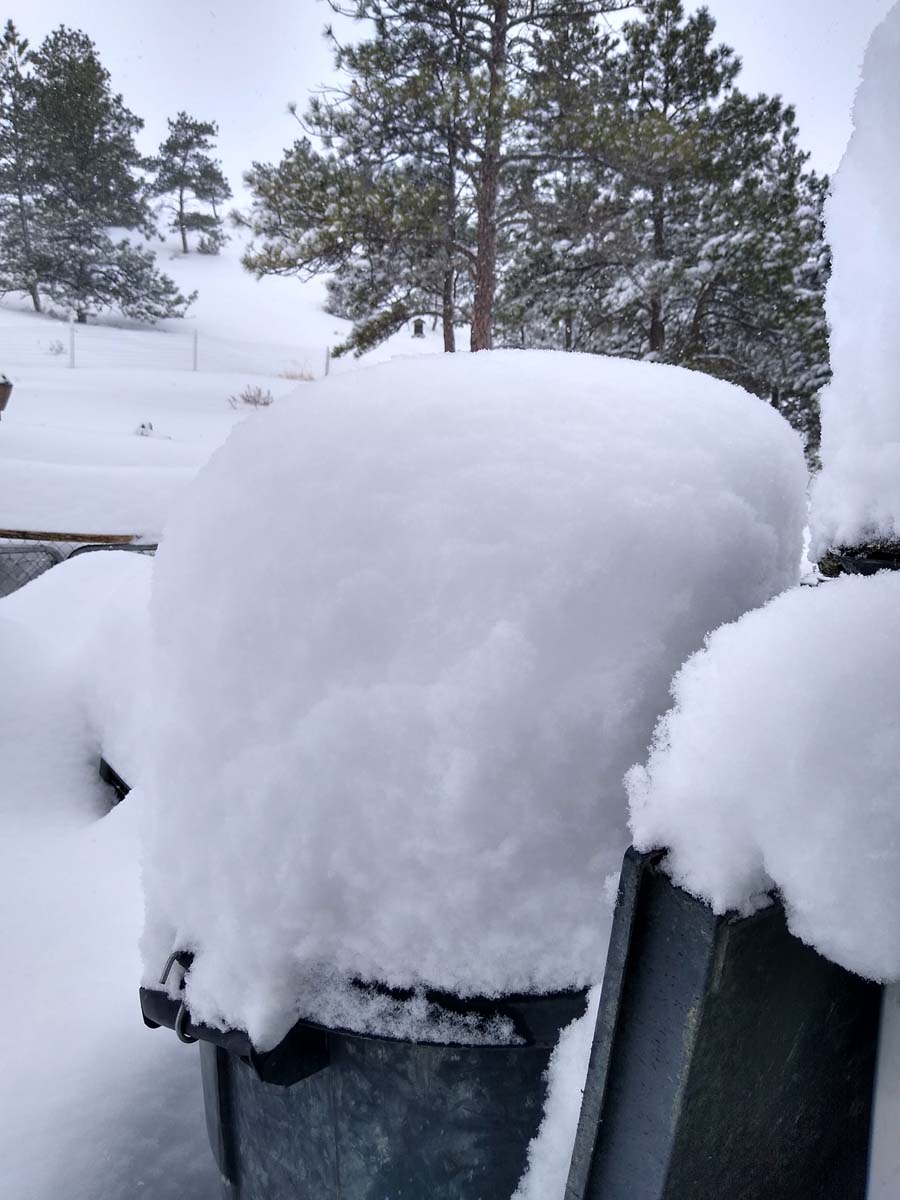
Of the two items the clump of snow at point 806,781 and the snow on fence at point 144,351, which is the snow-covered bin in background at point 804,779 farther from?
the snow on fence at point 144,351

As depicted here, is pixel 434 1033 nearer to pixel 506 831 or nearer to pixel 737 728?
pixel 506 831

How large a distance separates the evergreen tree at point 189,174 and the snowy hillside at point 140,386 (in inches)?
88.4

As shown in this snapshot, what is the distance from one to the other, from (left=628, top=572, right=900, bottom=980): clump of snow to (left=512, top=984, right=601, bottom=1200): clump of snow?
252mm

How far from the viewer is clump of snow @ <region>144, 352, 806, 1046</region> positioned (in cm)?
79

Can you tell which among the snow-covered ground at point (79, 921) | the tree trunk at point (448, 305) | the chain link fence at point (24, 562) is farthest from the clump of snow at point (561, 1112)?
the tree trunk at point (448, 305)

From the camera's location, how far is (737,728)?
1.92ft

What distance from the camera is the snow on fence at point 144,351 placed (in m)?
19.9

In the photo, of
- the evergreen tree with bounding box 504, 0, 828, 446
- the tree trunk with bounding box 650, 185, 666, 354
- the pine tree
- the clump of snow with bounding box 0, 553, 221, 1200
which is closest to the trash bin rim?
the clump of snow with bounding box 0, 553, 221, 1200

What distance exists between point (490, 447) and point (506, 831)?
0.43 metres

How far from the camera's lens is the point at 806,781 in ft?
1.81

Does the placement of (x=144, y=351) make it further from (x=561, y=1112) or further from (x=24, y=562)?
(x=561, y=1112)

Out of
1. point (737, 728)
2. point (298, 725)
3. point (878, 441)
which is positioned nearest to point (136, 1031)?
point (298, 725)

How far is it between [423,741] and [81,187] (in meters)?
30.7

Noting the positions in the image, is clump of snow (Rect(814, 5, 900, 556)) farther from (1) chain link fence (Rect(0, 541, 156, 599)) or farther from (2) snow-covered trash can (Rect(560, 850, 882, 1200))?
(1) chain link fence (Rect(0, 541, 156, 599))
